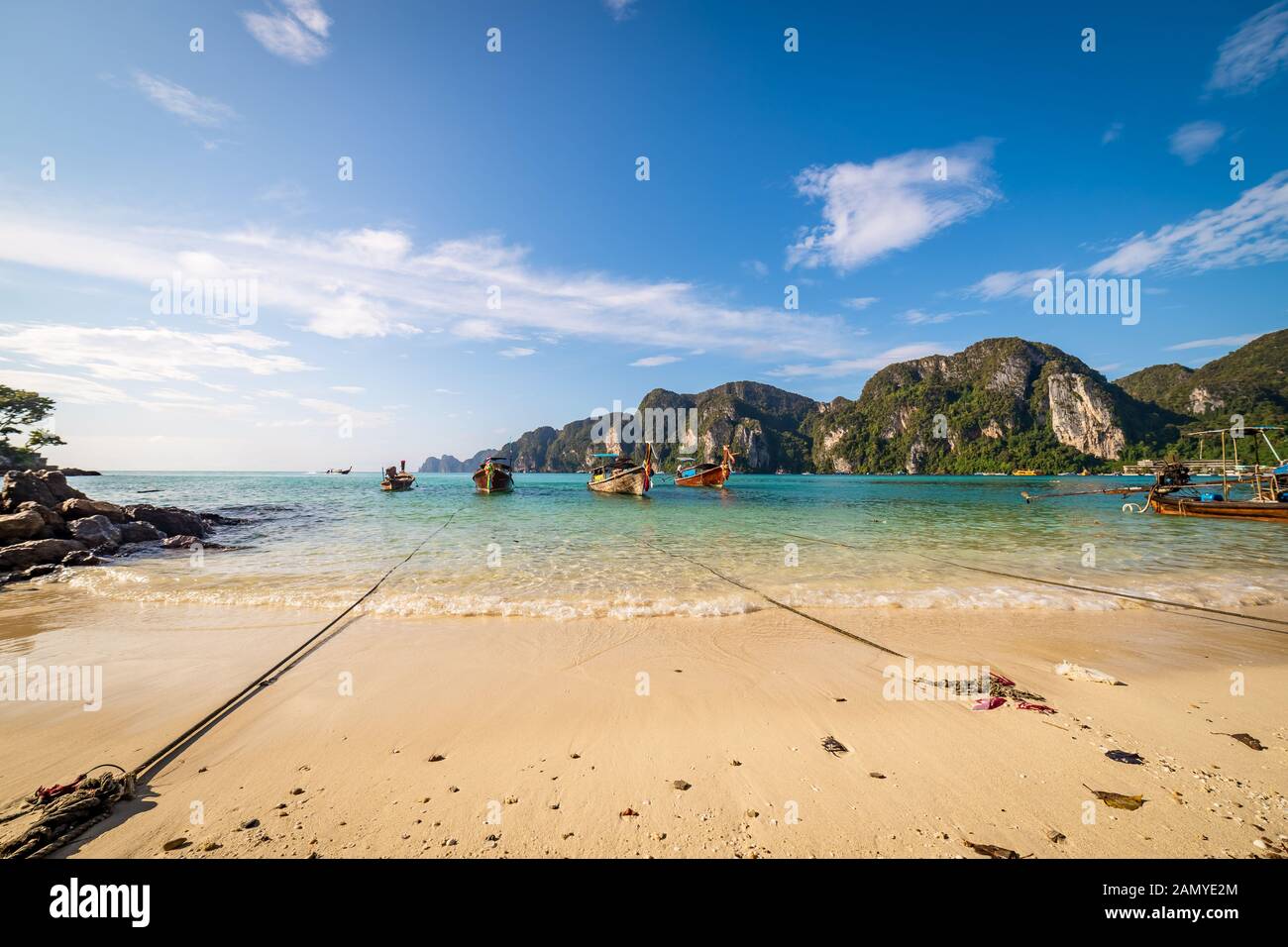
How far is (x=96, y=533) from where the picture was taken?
49.8 ft

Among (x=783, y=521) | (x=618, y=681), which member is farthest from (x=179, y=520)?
(x=783, y=521)

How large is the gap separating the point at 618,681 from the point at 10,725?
253 inches

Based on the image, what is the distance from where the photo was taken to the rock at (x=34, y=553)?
12.1 meters

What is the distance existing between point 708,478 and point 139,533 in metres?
59.3

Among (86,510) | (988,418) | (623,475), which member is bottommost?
(86,510)

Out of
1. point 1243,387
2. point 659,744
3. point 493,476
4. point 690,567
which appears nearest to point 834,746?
point 659,744

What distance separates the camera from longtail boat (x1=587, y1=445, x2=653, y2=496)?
49.2 metres

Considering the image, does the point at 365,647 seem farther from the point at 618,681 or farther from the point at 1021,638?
the point at 1021,638

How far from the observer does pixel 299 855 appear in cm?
285

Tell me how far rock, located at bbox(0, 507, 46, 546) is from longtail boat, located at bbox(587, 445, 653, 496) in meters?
36.7

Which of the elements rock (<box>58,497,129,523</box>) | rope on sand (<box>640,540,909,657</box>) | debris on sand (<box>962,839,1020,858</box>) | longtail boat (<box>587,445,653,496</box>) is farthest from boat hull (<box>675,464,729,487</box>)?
debris on sand (<box>962,839,1020,858</box>)

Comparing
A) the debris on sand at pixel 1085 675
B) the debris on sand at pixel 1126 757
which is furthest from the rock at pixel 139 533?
the debris on sand at pixel 1085 675
